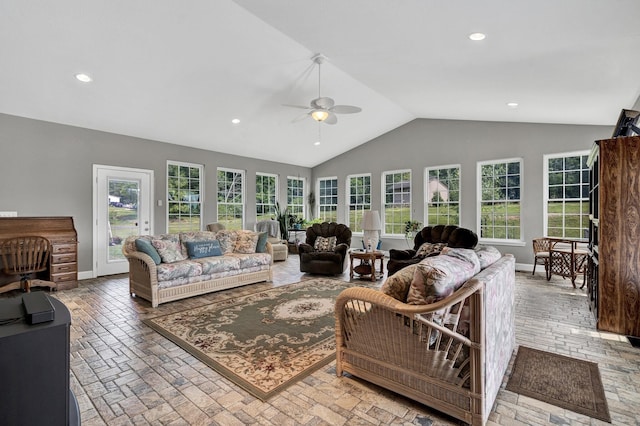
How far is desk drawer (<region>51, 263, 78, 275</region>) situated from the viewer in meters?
4.96

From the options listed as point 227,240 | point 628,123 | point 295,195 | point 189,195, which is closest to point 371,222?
point 227,240

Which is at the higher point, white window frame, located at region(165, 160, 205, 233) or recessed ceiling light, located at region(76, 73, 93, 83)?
recessed ceiling light, located at region(76, 73, 93, 83)

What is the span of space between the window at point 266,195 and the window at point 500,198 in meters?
5.28

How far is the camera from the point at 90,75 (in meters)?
4.21

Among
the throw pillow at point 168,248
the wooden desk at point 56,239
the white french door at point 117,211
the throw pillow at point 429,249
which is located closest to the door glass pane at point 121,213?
the white french door at point 117,211

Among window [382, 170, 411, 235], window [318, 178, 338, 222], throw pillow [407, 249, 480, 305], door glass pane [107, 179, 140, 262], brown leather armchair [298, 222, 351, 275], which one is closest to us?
throw pillow [407, 249, 480, 305]

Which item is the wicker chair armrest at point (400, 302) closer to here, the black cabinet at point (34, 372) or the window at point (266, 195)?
the black cabinet at point (34, 372)

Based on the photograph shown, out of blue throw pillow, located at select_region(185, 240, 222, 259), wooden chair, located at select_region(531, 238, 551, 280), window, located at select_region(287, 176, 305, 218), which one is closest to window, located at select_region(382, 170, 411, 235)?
window, located at select_region(287, 176, 305, 218)

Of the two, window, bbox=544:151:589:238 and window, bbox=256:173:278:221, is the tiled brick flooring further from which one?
window, bbox=256:173:278:221

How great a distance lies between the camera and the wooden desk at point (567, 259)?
200 inches

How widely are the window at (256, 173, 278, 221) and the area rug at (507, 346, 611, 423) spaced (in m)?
6.95

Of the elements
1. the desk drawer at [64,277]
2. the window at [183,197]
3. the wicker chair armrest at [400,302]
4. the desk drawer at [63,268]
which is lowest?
the desk drawer at [64,277]

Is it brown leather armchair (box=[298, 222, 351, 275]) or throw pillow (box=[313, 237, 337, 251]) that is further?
throw pillow (box=[313, 237, 337, 251])

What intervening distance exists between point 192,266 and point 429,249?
3.64 meters
